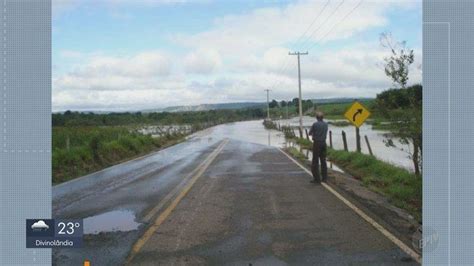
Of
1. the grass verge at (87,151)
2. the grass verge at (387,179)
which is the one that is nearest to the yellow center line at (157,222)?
the grass verge at (387,179)

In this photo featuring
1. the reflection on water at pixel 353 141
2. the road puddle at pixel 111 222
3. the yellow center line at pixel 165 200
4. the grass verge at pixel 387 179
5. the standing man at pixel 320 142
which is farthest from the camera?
the reflection on water at pixel 353 141

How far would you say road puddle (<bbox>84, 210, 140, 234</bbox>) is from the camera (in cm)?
803

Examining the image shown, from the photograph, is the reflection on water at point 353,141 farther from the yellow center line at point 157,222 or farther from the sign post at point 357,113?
the yellow center line at point 157,222

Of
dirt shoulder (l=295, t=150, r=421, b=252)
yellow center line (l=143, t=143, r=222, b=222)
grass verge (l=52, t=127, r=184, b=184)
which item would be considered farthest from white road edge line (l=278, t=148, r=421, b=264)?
grass verge (l=52, t=127, r=184, b=184)

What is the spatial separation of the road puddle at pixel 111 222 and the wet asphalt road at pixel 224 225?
0.01 meters

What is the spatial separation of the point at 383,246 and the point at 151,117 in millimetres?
101252

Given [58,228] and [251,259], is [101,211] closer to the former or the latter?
[251,259]

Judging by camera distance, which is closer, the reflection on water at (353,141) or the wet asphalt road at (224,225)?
the wet asphalt road at (224,225)

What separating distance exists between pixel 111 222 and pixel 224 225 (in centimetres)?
185

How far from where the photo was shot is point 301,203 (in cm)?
1033

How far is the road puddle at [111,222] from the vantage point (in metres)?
8.03

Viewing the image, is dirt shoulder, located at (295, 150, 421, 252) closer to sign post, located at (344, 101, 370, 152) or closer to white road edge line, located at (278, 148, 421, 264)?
white road edge line, located at (278, 148, 421, 264)

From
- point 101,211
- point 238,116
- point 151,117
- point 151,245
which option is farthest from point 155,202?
point 238,116

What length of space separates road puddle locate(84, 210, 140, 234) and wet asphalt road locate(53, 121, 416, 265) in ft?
0.05
